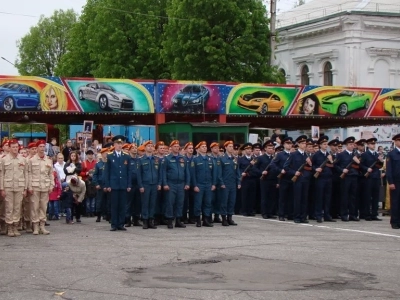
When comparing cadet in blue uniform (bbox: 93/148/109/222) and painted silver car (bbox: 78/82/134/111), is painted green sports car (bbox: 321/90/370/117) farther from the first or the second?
cadet in blue uniform (bbox: 93/148/109/222)

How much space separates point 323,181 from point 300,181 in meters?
0.62

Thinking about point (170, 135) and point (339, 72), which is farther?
point (339, 72)

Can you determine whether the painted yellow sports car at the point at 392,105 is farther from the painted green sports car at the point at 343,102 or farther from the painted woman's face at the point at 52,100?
the painted woman's face at the point at 52,100

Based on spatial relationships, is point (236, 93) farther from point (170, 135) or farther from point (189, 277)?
point (189, 277)

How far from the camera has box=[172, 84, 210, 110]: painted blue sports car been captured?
1243 inches

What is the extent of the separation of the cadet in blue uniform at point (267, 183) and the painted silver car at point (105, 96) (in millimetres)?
10713

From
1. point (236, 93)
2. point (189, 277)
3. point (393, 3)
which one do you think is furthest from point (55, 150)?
point (393, 3)

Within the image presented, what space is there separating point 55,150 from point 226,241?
1386 cm

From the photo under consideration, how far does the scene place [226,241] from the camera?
15008 millimetres

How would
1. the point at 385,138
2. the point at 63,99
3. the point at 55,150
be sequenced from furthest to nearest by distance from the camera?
1. the point at 385,138
2. the point at 63,99
3. the point at 55,150

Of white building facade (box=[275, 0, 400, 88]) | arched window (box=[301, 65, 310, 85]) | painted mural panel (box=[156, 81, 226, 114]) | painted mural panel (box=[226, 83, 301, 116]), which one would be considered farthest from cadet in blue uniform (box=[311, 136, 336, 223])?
arched window (box=[301, 65, 310, 85])

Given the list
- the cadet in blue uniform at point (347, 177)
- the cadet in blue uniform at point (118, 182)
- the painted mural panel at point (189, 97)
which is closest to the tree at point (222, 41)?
the painted mural panel at point (189, 97)

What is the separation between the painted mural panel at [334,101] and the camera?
34.7 m

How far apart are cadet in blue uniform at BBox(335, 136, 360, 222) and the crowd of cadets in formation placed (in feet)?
0.08
